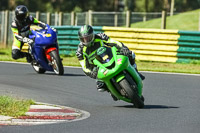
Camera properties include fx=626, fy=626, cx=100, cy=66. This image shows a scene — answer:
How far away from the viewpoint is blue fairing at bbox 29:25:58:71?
601 inches

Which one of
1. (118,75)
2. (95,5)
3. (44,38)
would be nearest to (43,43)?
(44,38)

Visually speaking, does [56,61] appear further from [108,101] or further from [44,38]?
[108,101]

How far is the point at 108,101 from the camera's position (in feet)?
36.9

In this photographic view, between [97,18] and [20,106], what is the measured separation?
1764 centimetres

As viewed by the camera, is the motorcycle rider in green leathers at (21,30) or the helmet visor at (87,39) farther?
the motorcycle rider in green leathers at (21,30)

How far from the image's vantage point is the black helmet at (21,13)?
606 inches

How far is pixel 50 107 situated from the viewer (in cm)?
973

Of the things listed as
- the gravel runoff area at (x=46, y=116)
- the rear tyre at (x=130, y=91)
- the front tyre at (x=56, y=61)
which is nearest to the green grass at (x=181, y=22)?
the front tyre at (x=56, y=61)

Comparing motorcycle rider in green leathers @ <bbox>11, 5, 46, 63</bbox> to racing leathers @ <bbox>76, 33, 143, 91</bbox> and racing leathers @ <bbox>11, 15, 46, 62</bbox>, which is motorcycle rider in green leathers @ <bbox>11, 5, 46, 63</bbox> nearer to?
racing leathers @ <bbox>11, 15, 46, 62</bbox>

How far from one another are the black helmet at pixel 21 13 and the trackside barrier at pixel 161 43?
605 cm

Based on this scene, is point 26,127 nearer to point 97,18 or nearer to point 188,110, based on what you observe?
point 188,110

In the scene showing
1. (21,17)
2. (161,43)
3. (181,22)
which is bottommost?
(181,22)

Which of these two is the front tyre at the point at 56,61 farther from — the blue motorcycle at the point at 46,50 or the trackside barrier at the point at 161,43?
the trackside barrier at the point at 161,43

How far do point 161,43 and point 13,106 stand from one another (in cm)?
1149
